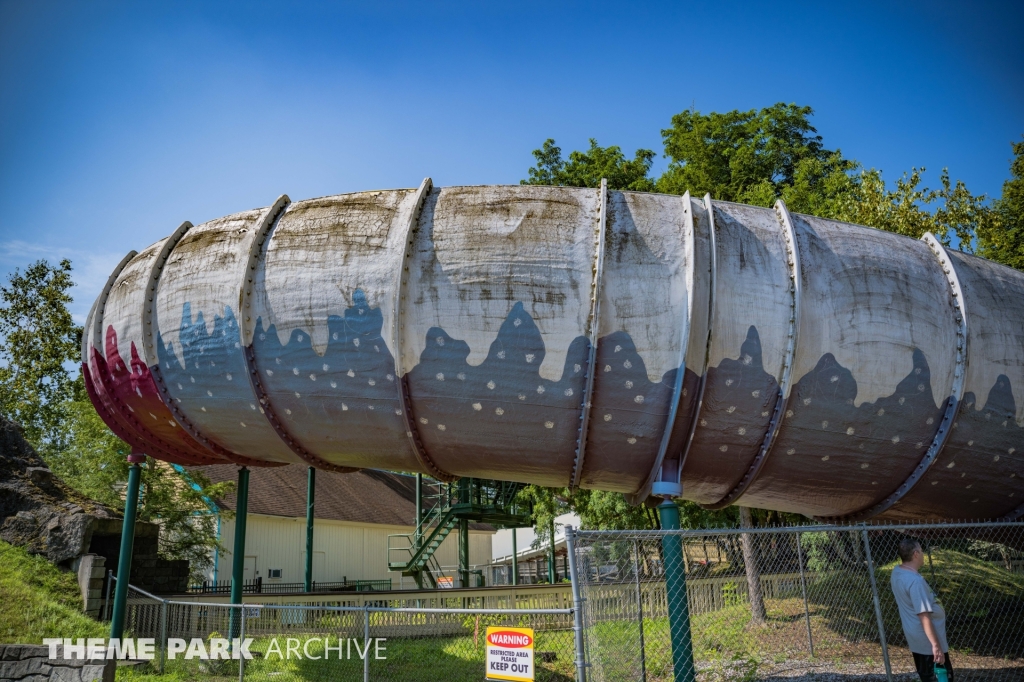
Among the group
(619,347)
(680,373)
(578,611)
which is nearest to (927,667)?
(578,611)

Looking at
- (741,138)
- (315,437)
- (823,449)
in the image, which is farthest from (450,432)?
(741,138)

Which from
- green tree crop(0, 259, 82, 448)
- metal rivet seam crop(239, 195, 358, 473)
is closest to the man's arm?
metal rivet seam crop(239, 195, 358, 473)

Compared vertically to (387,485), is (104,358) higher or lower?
higher

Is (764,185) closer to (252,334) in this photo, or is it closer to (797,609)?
(797,609)

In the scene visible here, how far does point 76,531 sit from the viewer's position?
42.9 ft

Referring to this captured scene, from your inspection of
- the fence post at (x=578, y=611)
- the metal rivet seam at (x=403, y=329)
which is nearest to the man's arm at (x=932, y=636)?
the fence post at (x=578, y=611)

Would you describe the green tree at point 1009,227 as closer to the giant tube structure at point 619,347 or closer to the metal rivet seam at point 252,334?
the giant tube structure at point 619,347

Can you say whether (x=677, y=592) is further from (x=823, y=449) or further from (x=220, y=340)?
(x=220, y=340)

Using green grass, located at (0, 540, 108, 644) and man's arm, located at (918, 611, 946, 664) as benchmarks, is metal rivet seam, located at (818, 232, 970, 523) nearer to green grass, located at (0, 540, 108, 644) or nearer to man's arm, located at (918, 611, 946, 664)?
man's arm, located at (918, 611, 946, 664)

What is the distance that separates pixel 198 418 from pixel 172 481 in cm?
1250

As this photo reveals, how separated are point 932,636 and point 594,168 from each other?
17.5 m

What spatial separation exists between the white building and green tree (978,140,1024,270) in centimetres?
2125

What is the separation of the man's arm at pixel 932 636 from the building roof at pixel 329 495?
20664 mm

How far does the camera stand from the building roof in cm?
2752
